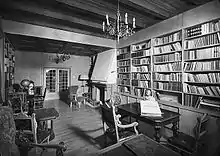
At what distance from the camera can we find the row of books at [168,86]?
287 centimetres

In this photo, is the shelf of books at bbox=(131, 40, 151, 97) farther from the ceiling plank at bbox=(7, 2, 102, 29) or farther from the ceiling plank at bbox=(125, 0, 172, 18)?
the ceiling plank at bbox=(7, 2, 102, 29)

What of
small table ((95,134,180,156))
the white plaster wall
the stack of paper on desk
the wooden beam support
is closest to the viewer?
small table ((95,134,180,156))

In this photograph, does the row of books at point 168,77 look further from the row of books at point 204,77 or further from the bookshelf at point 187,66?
the row of books at point 204,77

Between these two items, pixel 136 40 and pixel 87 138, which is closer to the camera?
pixel 87 138

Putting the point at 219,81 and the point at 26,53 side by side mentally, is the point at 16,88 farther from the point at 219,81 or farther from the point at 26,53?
the point at 219,81

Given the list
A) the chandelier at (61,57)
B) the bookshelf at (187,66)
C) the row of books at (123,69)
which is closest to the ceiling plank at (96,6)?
the bookshelf at (187,66)

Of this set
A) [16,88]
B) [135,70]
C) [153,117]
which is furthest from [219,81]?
[16,88]

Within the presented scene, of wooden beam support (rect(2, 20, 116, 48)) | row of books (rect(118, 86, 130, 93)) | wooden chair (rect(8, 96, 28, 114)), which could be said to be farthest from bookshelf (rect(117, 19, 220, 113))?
wooden chair (rect(8, 96, 28, 114))

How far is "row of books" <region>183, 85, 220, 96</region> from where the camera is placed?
2275 millimetres

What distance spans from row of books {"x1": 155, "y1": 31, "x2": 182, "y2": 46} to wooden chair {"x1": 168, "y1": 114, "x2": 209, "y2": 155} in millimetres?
1954

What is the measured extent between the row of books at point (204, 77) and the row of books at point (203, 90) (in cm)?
14

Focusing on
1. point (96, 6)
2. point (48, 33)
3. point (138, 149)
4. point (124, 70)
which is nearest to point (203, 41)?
point (96, 6)

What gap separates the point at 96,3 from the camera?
8.16ft

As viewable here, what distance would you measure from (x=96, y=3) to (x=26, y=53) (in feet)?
19.3
